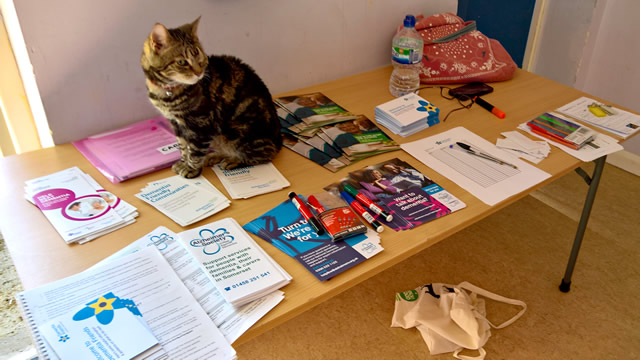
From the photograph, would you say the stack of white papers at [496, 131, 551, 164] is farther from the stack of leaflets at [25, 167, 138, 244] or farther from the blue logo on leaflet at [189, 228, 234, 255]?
the stack of leaflets at [25, 167, 138, 244]

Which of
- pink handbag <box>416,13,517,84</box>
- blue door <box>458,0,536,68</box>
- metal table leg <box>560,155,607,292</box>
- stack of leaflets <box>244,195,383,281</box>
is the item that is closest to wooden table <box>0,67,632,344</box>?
stack of leaflets <box>244,195,383,281</box>

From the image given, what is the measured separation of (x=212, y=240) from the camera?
1067mm

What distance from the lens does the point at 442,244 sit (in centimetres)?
220

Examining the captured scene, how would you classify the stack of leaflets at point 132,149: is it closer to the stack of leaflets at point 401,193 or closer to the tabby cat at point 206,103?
the tabby cat at point 206,103

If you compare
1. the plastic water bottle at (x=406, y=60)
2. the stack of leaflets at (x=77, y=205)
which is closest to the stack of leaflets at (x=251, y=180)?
the stack of leaflets at (x=77, y=205)

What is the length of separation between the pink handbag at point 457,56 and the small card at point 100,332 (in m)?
1.39

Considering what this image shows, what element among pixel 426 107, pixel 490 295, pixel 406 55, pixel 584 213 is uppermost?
pixel 406 55

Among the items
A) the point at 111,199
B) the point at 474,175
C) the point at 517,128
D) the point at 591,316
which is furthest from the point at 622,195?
the point at 111,199

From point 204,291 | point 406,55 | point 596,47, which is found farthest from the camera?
point 596,47

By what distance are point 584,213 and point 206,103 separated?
4.76 ft

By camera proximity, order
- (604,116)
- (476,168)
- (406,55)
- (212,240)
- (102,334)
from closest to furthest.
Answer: (102,334), (212,240), (476,168), (604,116), (406,55)

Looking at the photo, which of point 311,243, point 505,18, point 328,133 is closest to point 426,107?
point 328,133

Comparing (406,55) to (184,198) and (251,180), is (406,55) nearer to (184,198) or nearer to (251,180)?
(251,180)

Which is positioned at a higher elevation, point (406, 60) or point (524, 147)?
point (406, 60)
